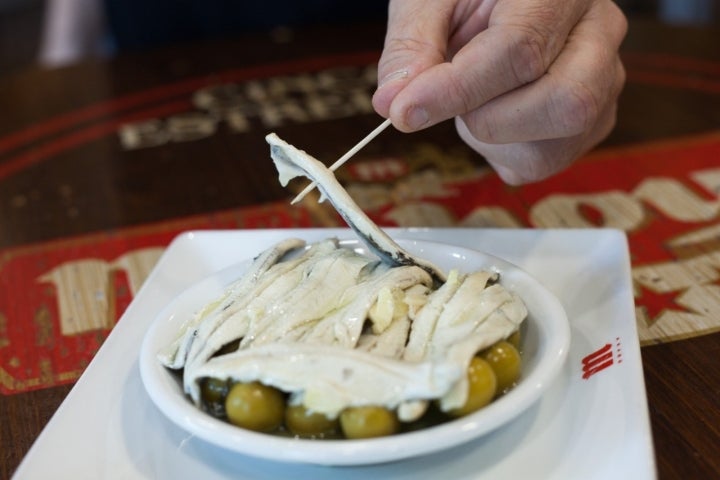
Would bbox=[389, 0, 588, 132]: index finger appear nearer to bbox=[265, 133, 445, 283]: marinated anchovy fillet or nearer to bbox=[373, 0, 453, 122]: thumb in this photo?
bbox=[373, 0, 453, 122]: thumb

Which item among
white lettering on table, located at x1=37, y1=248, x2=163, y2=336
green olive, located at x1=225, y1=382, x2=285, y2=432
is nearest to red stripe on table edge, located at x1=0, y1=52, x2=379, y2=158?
white lettering on table, located at x1=37, y1=248, x2=163, y2=336

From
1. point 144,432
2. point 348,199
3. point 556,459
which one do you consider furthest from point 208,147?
point 556,459

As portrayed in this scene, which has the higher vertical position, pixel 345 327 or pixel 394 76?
pixel 394 76

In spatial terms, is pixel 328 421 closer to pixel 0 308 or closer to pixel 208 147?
pixel 0 308

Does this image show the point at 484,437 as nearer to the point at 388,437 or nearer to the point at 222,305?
the point at 388,437

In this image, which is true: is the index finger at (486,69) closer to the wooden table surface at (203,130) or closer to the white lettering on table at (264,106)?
the wooden table surface at (203,130)

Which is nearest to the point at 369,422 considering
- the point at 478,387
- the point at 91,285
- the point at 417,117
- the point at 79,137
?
the point at 478,387
